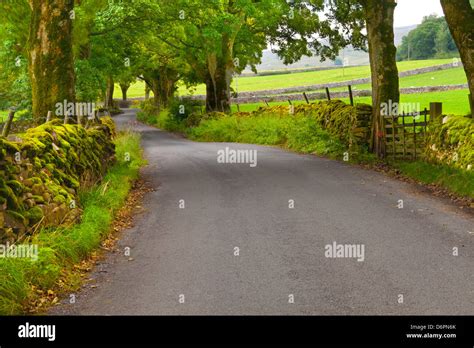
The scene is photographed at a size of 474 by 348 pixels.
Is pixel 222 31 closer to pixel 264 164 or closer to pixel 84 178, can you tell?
pixel 264 164

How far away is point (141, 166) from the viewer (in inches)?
796

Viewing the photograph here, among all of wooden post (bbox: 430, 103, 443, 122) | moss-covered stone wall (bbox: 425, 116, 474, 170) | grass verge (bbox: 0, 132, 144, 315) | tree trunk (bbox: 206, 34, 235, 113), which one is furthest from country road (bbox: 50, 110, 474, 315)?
tree trunk (bbox: 206, 34, 235, 113)

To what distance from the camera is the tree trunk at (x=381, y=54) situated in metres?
19.0

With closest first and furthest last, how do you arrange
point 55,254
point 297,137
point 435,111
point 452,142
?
point 55,254 → point 452,142 → point 435,111 → point 297,137

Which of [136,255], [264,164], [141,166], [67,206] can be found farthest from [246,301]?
[141,166]

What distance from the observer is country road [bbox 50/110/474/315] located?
646 centimetres

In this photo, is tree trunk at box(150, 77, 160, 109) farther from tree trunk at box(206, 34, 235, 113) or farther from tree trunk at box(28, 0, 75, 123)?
tree trunk at box(28, 0, 75, 123)

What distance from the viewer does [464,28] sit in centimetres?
1491

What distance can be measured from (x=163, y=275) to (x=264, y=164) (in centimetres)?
1185

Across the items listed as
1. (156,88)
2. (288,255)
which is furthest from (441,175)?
(156,88)

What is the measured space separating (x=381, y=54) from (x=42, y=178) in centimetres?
1339

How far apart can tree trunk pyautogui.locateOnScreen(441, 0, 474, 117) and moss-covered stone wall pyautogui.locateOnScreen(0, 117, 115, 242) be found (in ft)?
33.1

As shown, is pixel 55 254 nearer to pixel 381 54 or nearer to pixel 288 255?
pixel 288 255

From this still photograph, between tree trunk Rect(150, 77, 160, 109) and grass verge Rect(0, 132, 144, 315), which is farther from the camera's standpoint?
tree trunk Rect(150, 77, 160, 109)
